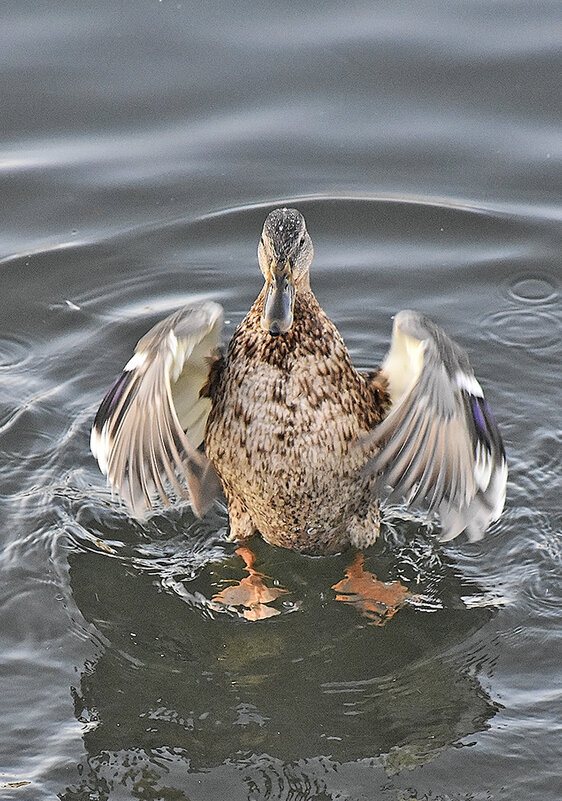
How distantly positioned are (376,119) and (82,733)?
4.85m

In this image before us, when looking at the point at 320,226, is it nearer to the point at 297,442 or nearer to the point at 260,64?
the point at 260,64

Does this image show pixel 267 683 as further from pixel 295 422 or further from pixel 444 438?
pixel 444 438

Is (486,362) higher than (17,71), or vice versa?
(17,71)

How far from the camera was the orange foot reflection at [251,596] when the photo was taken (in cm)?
529

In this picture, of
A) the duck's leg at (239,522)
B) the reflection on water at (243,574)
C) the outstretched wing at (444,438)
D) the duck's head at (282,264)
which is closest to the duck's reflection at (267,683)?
the reflection on water at (243,574)

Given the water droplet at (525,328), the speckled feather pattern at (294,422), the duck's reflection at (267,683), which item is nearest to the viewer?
the duck's reflection at (267,683)

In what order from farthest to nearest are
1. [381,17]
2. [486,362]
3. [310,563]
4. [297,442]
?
[381,17], [486,362], [310,563], [297,442]

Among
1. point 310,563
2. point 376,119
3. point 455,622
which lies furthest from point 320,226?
point 455,622

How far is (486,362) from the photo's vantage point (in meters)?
6.55

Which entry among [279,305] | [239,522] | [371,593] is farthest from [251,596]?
[279,305]

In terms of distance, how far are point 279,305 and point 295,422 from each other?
527 millimetres

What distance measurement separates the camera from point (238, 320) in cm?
686

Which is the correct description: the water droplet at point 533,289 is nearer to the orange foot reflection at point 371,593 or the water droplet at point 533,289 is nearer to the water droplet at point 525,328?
the water droplet at point 525,328

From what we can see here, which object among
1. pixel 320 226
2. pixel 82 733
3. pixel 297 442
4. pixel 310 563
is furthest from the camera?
pixel 320 226
